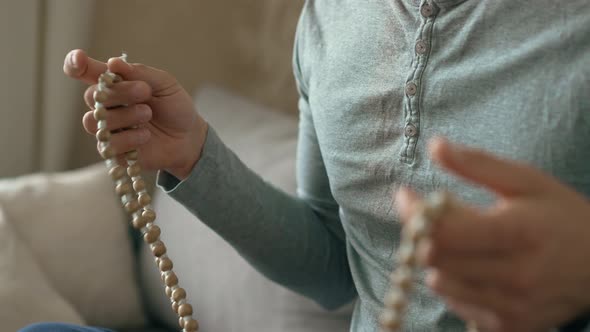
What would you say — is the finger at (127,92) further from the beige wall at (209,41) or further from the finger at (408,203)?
the beige wall at (209,41)

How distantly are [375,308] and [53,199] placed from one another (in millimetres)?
630

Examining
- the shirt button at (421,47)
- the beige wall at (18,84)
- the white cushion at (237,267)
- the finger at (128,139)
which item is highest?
the finger at (128,139)

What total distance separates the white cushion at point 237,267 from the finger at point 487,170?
705 millimetres

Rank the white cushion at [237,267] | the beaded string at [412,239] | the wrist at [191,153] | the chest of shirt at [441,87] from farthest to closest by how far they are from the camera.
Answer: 1. the white cushion at [237,267]
2. the wrist at [191,153]
3. the chest of shirt at [441,87]
4. the beaded string at [412,239]

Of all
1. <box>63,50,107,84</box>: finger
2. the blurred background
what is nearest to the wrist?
<box>63,50,107,84</box>: finger

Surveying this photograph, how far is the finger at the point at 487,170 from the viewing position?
45 cm

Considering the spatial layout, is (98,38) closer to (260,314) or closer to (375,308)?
(260,314)

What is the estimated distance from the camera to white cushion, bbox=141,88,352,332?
1.14m

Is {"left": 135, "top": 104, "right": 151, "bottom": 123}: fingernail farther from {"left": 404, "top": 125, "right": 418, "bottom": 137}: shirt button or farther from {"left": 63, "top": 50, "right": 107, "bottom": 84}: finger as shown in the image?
{"left": 404, "top": 125, "right": 418, "bottom": 137}: shirt button

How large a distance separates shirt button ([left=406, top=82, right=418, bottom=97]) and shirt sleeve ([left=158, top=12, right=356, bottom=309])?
0.69 ft

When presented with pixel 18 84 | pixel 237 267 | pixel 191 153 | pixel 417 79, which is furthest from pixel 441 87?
pixel 18 84

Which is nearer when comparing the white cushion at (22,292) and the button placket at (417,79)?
the button placket at (417,79)

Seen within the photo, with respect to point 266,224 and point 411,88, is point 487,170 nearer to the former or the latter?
point 411,88

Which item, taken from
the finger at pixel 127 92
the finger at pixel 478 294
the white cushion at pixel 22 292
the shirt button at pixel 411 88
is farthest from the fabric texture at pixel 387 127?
the white cushion at pixel 22 292
